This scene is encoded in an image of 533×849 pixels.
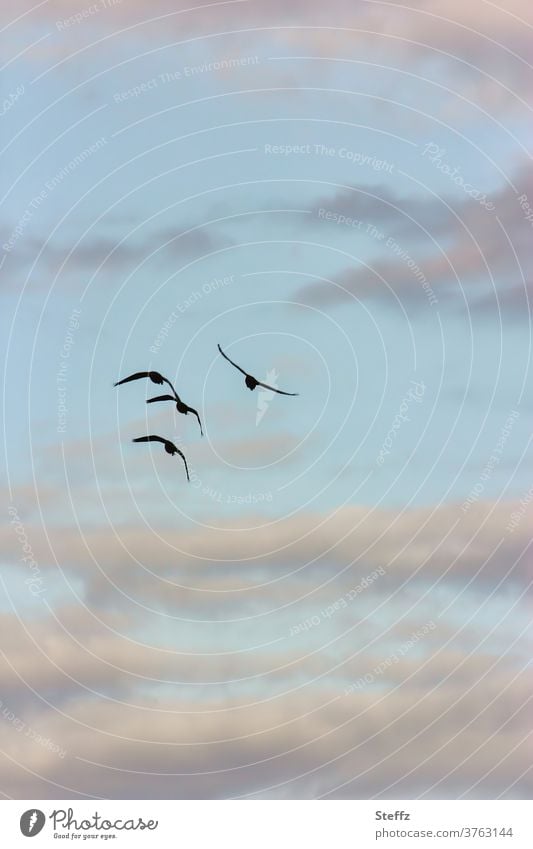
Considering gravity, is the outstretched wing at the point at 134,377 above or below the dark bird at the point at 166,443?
above

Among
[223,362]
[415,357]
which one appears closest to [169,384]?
[223,362]

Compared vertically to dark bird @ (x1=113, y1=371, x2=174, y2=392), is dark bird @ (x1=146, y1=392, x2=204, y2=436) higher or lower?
lower

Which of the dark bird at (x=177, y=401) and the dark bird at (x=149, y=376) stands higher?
the dark bird at (x=149, y=376)

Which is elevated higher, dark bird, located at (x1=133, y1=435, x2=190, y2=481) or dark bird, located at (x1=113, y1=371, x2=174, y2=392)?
dark bird, located at (x1=113, y1=371, x2=174, y2=392)

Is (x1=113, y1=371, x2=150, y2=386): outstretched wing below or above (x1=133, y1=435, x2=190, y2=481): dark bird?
above
